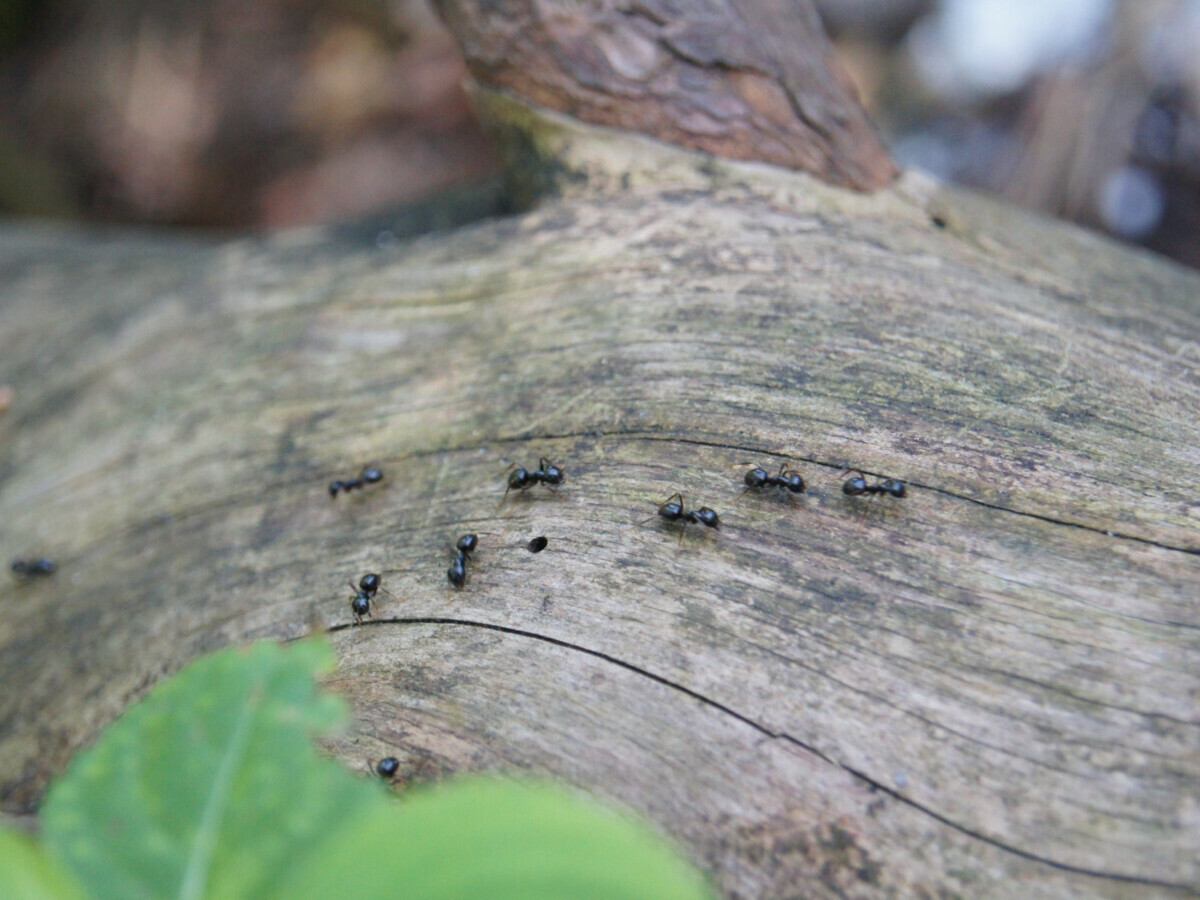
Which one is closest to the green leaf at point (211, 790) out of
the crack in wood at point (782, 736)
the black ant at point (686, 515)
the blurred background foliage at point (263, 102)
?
the crack in wood at point (782, 736)

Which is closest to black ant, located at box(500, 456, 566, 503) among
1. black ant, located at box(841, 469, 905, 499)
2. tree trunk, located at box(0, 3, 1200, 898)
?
tree trunk, located at box(0, 3, 1200, 898)

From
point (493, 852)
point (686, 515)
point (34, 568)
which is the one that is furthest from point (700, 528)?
point (34, 568)

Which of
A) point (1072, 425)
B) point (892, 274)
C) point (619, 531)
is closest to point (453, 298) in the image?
point (619, 531)

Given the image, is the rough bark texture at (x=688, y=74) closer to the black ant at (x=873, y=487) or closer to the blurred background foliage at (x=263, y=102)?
the black ant at (x=873, y=487)

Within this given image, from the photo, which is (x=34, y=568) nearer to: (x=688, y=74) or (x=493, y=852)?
(x=493, y=852)

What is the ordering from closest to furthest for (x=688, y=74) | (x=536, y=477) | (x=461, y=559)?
(x=461, y=559) → (x=536, y=477) → (x=688, y=74)

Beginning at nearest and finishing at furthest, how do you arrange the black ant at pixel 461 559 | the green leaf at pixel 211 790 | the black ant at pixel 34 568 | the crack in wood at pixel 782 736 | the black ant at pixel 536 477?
the green leaf at pixel 211 790 < the crack in wood at pixel 782 736 < the black ant at pixel 461 559 < the black ant at pixel 536 477 < the black ant at pixel 34 568
